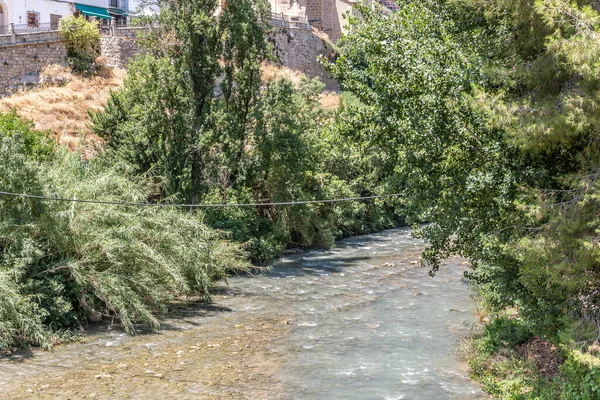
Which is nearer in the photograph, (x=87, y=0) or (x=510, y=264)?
(x=510, y=264)

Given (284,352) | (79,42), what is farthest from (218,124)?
(79,42)

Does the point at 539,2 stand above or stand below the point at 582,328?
above

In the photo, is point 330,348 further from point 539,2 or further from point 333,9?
point 333,9

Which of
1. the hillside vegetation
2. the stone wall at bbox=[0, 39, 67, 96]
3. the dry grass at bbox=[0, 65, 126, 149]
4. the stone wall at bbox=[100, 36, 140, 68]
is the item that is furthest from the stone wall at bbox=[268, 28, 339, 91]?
the stone wall at bbox=[0, 39, 67, 96]

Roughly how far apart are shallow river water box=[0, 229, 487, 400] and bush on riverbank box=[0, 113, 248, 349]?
63 centimetres

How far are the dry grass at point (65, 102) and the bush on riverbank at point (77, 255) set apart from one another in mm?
13864

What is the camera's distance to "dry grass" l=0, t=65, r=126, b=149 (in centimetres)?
2981

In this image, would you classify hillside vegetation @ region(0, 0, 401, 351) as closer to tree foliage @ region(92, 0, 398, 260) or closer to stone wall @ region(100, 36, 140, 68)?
tree foliage @ region(92, 0, 398, 260)

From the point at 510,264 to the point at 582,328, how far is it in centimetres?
191

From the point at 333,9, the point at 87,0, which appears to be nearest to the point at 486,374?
the point at 87,0

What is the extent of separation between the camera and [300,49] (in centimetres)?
4909

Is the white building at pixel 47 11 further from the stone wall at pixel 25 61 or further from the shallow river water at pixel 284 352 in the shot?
the shallow river water at pixel 284 352

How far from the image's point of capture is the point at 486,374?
36.0 feet

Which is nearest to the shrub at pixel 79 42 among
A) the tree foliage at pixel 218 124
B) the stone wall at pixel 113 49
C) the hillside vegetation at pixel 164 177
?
the hillside vegetation at pixel 164 177
